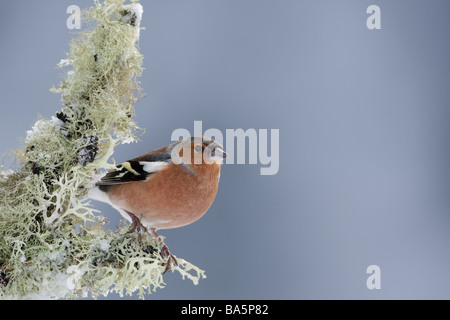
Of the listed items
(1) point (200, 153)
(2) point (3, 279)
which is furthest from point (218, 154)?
(2) point (3, 279)

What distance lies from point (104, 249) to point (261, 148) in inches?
16.6

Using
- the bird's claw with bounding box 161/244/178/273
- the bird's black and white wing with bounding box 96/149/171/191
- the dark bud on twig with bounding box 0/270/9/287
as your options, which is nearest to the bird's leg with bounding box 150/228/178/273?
the bird's claw with bounding box 161/244/178/273

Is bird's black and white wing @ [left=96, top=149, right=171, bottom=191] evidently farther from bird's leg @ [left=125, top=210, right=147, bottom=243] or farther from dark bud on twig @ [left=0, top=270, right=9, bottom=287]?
dark bud on twig @ [left=0, top=270, right=9, bottom=287]

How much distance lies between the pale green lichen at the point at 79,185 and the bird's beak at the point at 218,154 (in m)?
0.17

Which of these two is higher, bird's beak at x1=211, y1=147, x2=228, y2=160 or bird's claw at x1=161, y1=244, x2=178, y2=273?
bird's beak at x1=211, y1=147, x2=228, y2=160

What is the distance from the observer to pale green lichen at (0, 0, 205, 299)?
0.88 meters

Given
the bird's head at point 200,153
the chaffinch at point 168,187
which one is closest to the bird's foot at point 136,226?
the chaffinch at point 168,187

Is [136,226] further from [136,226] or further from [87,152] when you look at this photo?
[87,152]

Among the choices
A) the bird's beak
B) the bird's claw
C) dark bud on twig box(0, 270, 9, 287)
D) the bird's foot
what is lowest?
dark bud on twig box(0, 270, 9, 287)

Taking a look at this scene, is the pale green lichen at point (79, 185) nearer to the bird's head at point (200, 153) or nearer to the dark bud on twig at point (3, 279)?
the dark bud on twig at point (3, 279)

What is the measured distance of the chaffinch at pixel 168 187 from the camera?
1.00 m
